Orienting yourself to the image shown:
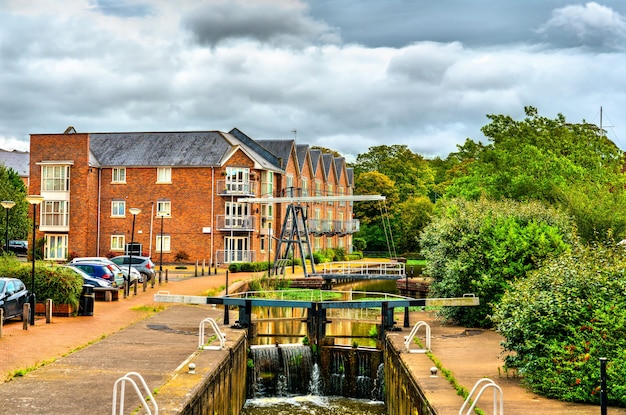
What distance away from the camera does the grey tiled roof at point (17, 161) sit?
82438 mm

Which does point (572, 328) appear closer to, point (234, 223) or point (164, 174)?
point (234, 223)

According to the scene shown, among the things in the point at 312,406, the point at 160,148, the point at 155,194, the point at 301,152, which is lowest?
the point at 312,406

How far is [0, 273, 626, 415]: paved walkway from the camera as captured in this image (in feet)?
39.9

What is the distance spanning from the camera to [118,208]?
56500 millimetres

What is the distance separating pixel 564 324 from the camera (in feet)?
43.5

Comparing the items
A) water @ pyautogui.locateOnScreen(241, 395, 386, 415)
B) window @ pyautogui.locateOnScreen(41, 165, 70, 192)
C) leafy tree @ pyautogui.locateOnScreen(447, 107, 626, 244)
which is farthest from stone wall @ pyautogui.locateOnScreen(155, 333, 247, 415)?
window @ pyautogui.locateOnScreen(41, 165, 70, 192)

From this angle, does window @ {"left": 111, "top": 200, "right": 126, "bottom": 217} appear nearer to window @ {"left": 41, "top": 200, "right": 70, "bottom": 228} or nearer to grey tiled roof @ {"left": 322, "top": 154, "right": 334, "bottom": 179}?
window @ {"left": 41, "top": 200, "right": 70, "bottom": 228}

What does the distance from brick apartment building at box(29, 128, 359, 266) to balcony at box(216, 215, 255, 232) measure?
8cm

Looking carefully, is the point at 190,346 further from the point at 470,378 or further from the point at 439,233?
the point at 439,233

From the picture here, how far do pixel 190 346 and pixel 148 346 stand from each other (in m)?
1.05

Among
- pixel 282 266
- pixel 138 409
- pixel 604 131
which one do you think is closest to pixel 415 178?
pixel 604 131

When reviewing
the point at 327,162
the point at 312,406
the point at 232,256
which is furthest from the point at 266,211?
the point at 312,406

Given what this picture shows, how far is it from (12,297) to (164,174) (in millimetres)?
35092

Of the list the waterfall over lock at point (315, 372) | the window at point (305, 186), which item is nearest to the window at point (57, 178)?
the window at point (305, 186)
